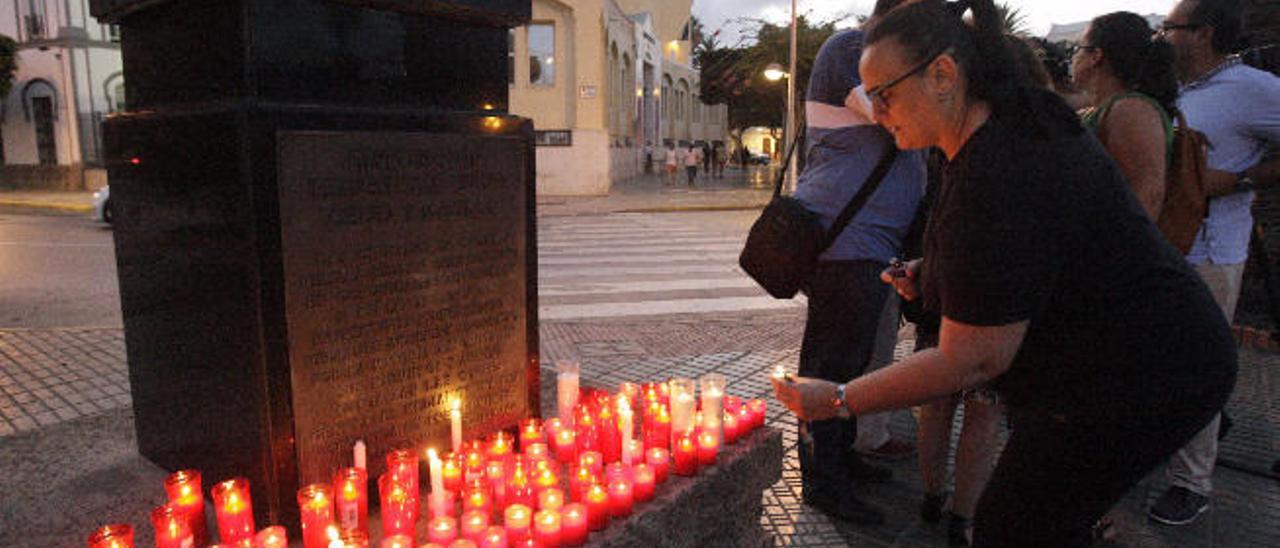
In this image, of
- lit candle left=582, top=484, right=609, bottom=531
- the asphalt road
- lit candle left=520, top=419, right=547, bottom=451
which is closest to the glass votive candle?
lit candle left=582, top=484, right=609, bottom=531

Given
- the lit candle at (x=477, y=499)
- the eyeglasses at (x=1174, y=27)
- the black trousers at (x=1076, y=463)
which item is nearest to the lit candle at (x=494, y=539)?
the lit candle at (x=477, y=499)

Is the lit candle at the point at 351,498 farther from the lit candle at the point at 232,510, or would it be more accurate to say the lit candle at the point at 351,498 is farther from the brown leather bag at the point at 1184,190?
the brown leather bag at the point at 1184,190

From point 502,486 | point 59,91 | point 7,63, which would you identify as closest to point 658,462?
point 502,486

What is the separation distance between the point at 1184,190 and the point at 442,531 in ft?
10.3

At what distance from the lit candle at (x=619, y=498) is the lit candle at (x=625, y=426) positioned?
6.4 inches

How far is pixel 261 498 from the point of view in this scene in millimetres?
2398

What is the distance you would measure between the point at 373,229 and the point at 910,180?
213 cm

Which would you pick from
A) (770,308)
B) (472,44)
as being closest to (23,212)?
(770,308)

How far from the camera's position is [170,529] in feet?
6.94

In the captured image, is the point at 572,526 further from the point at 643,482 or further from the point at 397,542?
the point at 397,542

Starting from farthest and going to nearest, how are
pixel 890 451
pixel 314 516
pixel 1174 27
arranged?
pixel 890 451
pixel 1174 27
pixel 314 516

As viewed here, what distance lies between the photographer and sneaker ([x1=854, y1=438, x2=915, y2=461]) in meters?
3.96

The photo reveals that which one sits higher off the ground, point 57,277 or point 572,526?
point 572,526

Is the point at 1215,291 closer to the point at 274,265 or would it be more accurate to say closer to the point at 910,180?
the point at 910,180
